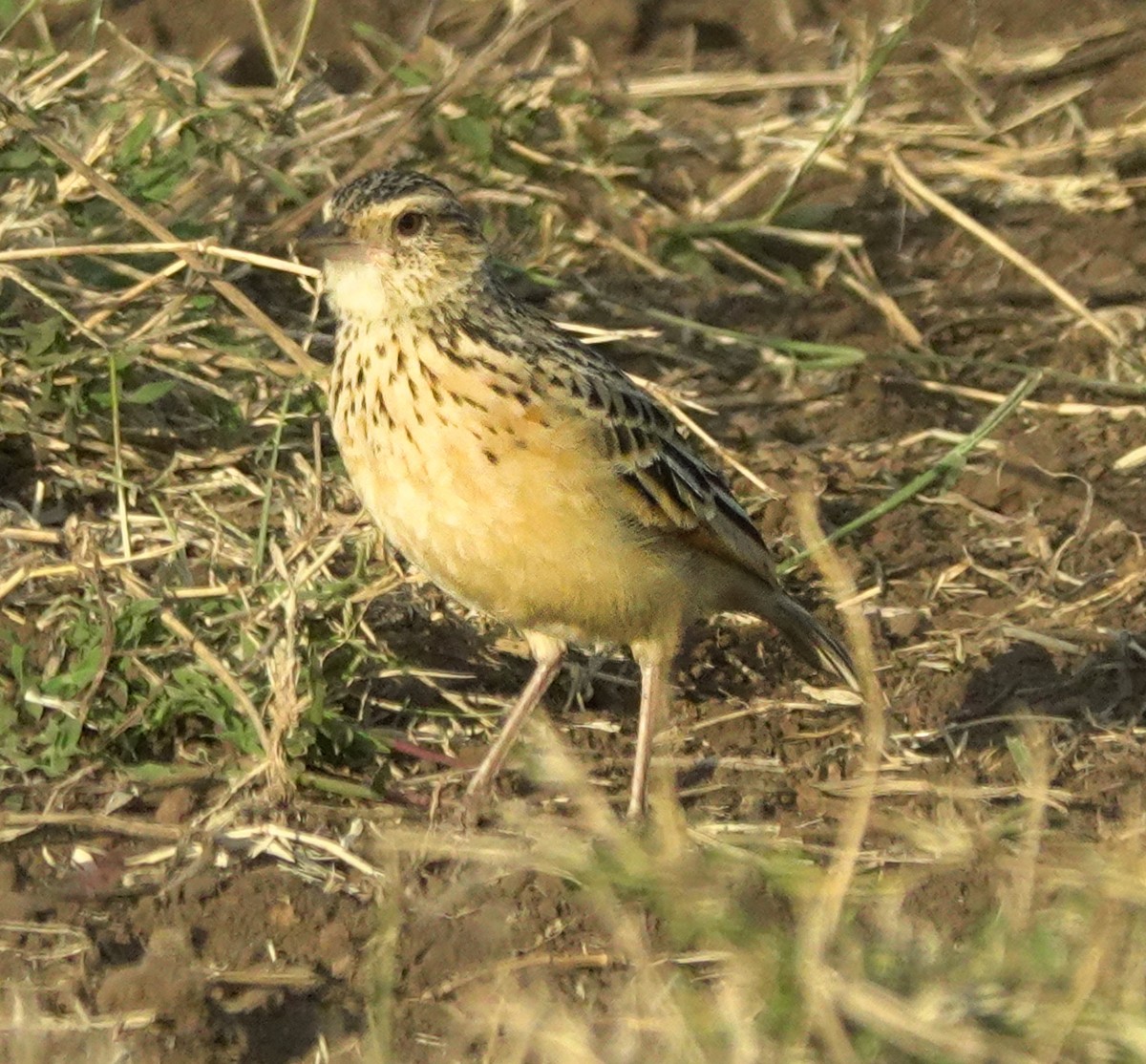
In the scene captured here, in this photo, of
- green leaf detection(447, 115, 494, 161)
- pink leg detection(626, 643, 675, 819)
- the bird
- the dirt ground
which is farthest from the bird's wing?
green leaf detection(447, 115, 494, 161)

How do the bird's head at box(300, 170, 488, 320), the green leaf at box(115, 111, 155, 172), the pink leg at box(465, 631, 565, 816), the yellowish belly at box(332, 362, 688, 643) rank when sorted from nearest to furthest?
the yellowish belly at box(332, 362, 688, 643) → the bird's head at box(300, 170, 488, 320) → the pink leg at box(465, 631, 565, 816) → the green leaf at box(115, 111, 155, 172)

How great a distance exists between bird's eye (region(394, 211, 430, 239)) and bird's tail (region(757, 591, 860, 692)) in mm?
1539

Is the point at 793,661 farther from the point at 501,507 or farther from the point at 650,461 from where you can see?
the point at 501,507

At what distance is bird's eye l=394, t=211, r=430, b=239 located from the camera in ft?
20.9

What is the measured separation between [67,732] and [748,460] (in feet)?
9.37

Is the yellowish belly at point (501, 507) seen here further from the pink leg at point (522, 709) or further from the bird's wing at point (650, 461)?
the pink leg at point (522, 709)

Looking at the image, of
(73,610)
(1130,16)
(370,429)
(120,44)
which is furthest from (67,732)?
(1130,16)

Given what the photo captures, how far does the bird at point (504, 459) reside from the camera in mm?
6031

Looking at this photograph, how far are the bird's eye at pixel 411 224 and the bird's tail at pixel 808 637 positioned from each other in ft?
5.05

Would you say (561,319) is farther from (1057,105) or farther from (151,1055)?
(151,1055)

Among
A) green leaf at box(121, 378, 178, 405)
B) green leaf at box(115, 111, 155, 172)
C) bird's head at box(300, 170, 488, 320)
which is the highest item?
bird's head at box(300, 170, 488, 320)

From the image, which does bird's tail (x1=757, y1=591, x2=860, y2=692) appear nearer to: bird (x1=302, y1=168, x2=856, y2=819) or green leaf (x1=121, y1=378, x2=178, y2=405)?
bird (x1=302, y1=168, x2=856, y2=819)

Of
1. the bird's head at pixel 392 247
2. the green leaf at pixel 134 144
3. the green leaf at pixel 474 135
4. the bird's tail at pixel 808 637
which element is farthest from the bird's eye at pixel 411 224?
the green leaf at pixel 474 135

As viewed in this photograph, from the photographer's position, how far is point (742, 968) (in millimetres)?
4410
